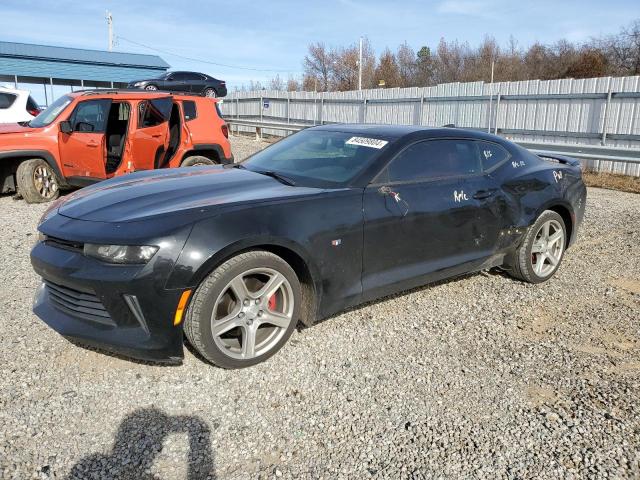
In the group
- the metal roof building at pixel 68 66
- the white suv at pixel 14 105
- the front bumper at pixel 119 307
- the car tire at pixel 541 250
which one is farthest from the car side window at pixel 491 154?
the metal roof building at pixel 68 66

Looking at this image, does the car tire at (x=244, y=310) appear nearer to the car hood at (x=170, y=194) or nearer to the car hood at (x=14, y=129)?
the car hood at (x=170, y=194)

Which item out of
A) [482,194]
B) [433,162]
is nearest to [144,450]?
[433,162]

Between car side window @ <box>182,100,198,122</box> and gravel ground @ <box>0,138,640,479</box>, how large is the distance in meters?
4.96

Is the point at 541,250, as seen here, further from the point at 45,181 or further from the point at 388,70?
the point at 388,70

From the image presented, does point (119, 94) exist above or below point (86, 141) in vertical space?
above

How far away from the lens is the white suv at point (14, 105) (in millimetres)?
12407

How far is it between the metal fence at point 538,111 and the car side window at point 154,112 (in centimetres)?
736

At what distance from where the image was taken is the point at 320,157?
418 centimetres

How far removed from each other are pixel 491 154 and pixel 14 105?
12199 millimetres

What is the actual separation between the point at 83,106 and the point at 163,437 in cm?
707

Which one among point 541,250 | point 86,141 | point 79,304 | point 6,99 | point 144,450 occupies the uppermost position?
point 6,99

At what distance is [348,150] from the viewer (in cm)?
411

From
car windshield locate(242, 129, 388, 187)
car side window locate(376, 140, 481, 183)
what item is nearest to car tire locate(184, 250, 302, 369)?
car windshield locate(242, 129, 388, 187)

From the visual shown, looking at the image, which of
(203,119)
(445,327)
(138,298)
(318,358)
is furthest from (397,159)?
(203,119)
